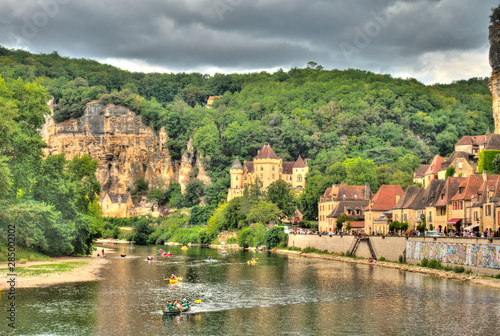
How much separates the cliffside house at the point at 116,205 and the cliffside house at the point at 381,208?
91.2 m

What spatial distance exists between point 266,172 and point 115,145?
5238cm

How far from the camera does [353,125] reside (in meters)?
153

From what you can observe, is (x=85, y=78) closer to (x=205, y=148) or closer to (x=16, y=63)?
(x=16, y=63)

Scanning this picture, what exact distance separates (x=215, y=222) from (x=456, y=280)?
230 feet

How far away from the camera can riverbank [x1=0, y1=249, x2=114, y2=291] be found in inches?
1777

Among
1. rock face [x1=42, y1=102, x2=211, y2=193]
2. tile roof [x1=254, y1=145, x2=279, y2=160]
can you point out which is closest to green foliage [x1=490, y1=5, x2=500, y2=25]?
tile roof [x1=254, y1=145, x2=279, y2=160]

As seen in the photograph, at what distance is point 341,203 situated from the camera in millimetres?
83562

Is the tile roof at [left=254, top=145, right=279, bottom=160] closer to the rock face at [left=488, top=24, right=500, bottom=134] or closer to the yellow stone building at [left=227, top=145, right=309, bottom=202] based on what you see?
the yellow stone building at [left=227, top=145, right=309, bottom=202]

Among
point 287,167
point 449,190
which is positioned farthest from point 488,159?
point 287,167

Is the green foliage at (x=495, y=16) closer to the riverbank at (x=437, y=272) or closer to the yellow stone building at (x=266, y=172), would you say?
the riverbank at (x=437, y=272)

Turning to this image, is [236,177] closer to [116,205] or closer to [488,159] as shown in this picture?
[116,205]

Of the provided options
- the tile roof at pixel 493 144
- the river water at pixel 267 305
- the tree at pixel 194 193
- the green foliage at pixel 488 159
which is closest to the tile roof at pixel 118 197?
the tree at pixel 194 193

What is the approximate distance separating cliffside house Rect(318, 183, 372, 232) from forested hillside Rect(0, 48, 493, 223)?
2949 cm

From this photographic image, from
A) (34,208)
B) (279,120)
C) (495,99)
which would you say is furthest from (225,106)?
(34,208)
